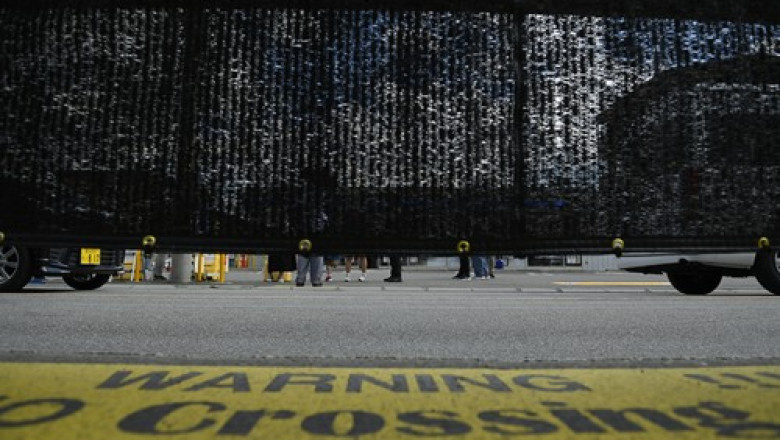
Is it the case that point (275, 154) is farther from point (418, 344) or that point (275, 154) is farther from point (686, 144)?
point (418, 344)

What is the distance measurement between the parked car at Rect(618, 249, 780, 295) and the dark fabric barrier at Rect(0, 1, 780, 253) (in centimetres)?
664

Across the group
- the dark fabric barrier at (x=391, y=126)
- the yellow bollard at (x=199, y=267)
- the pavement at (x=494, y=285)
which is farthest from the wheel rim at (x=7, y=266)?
the dark fabric barrier at (x=391, y=126)

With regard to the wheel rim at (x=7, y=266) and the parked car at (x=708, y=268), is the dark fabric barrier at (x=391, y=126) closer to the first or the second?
the parked car at (x=708, y=268)

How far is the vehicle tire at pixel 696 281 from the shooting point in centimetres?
891

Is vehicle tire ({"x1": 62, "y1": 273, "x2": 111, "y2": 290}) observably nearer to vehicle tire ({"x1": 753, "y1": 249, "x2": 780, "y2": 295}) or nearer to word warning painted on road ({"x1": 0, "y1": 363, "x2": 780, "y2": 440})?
word warning painted on road ({"x1": 0, "y1": 363, "x2": 780, "y2": 440})

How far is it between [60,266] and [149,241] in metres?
8.01

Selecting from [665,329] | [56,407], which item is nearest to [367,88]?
[56,407]

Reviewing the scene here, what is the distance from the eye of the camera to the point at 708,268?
862cm

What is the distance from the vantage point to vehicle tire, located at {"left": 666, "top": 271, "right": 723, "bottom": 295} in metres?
8.91

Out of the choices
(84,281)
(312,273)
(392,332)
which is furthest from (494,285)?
(392,332)

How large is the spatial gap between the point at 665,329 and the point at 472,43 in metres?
3.45

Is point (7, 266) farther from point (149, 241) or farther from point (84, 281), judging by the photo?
point (149, 241)

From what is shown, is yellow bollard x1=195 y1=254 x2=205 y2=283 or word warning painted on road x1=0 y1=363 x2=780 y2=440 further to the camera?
yellow bollard x1=195 y1=254 x2=205 y2=283

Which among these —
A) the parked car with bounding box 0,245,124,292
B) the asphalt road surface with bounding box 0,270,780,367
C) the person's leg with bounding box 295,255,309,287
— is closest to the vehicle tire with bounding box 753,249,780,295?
the asphalt road surface with bounding box 0,270,780,367
